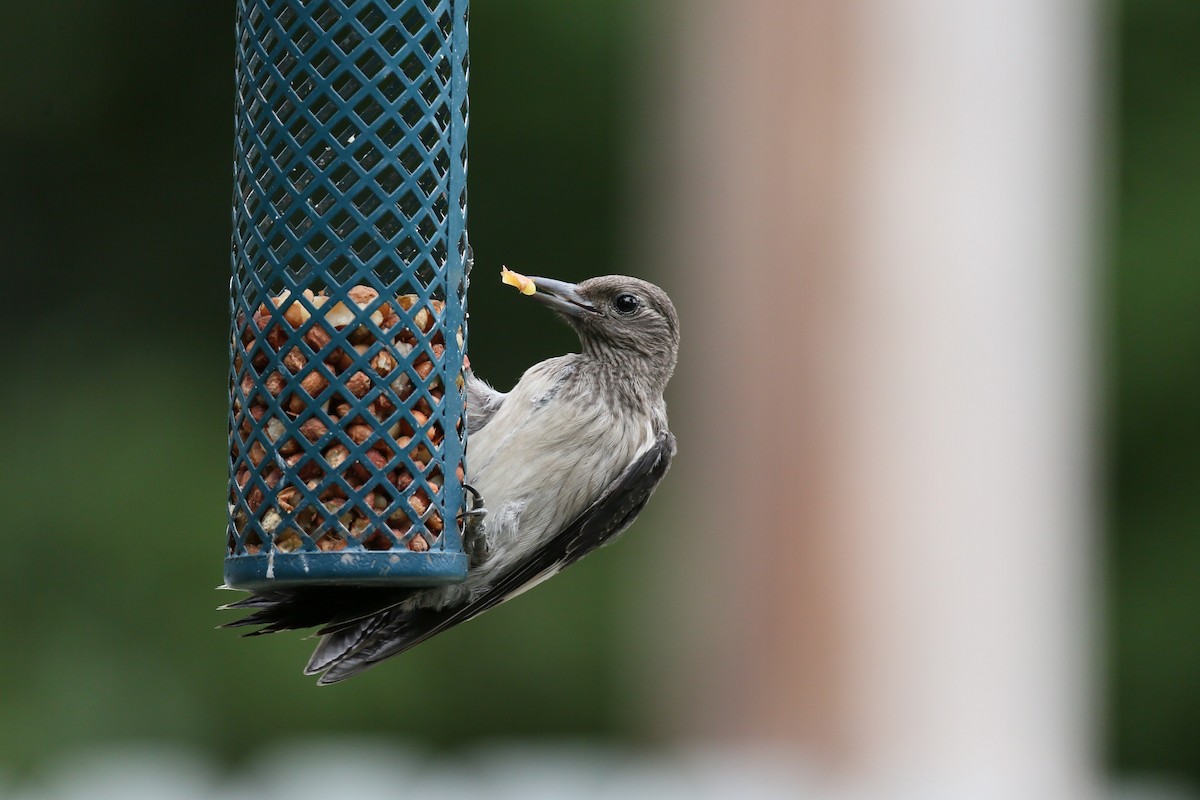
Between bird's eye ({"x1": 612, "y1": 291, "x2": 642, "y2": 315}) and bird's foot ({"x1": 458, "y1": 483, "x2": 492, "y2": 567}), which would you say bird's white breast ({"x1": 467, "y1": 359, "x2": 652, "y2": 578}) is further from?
bird's eye ({"x1": 612, "y1": 291, "x2": 642, "y2": 315})

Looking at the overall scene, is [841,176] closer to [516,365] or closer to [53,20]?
[516,365]

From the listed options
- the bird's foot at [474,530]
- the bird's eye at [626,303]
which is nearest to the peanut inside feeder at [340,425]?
the bird's foot at [474,530]

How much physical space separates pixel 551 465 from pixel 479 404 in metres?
0.33

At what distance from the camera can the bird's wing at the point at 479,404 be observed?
498 centimetres

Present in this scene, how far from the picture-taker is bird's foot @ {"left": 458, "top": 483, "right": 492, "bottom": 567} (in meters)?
4.32

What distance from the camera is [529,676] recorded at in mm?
10586

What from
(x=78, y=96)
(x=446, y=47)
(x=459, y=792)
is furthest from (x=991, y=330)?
(x=78, y=96)

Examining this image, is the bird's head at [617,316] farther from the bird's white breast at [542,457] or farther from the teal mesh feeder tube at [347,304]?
the teal mesh feeder tube at [347,304]

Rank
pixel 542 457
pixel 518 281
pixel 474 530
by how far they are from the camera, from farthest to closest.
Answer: pixel 542 457 < pixel 518 281 < pixel 474 530

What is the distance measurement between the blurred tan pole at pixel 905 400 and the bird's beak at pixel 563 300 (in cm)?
249

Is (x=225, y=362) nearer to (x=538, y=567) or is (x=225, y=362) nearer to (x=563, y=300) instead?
(x=563, y=300)

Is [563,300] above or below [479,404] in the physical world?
above

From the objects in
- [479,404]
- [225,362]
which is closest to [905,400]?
[479,404]

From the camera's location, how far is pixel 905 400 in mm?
7402
